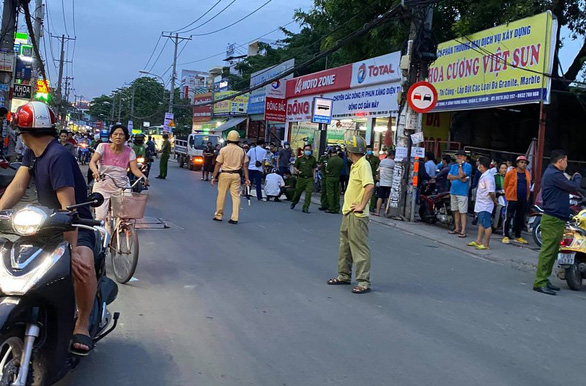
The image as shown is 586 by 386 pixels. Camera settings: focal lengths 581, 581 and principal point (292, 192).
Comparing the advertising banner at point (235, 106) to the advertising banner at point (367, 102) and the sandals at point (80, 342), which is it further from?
the sandals at point (80, 342)

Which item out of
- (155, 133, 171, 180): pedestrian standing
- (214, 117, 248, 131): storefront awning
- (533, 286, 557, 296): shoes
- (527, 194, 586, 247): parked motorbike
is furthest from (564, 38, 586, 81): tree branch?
(214, 117, 248, 131): storefront awning

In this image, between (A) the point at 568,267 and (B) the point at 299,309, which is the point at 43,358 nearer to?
(B) the point at 299,309

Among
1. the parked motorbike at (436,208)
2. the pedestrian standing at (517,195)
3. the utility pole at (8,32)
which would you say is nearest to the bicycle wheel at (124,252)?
the pedestrian standing at (517,195)

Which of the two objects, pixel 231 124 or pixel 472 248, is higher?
pixel 231 124

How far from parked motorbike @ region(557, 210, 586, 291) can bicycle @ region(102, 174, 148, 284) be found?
5747 millimetres

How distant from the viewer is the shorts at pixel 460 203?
41.2 ft

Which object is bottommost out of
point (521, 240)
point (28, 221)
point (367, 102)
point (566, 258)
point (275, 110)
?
point (521, 240)

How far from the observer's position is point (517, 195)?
1209 cm

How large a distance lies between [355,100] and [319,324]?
774 inches

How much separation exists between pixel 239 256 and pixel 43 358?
17.5 feet

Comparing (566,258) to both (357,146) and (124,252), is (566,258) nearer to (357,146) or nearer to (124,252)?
(357,146)

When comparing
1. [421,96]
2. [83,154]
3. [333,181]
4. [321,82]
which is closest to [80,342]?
[421,96]

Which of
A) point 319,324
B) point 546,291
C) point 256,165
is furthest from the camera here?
point 256,165

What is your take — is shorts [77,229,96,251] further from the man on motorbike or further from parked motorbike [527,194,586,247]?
parked motorbike [527,194,586,247]
